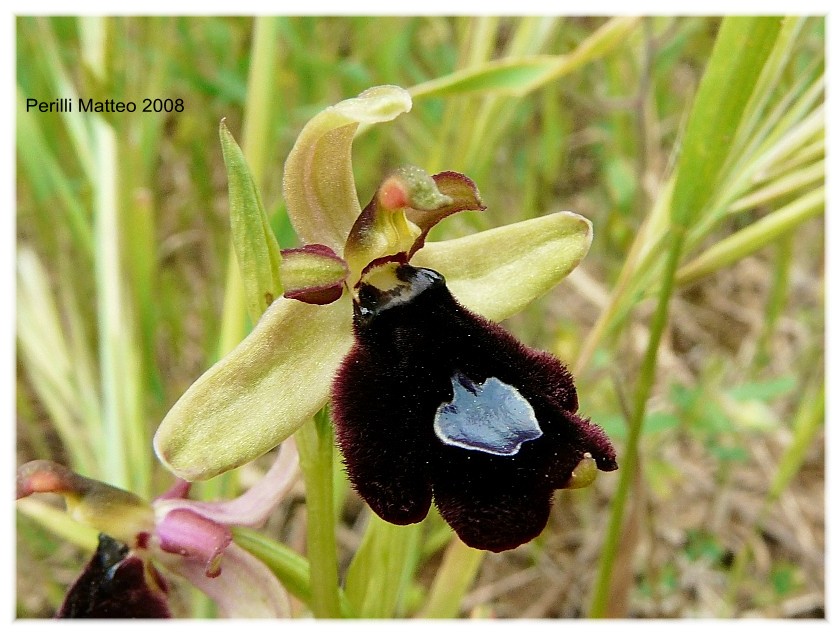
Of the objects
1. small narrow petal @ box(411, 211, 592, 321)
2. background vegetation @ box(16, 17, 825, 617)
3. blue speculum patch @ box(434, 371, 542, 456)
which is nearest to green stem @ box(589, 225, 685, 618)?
background vegetation @ box(16, 17, 825, 617)

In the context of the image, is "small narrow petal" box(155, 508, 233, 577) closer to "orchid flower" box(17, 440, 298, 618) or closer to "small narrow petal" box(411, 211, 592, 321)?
"orchid flower" box(17, 440, 298, 618)

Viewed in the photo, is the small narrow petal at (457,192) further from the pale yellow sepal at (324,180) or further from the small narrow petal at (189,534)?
the small narrow petal at (189,534)

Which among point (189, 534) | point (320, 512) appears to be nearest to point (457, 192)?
point (320, 512)

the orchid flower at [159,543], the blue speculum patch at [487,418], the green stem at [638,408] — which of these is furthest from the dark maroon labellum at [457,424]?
the green stem at [638,408]

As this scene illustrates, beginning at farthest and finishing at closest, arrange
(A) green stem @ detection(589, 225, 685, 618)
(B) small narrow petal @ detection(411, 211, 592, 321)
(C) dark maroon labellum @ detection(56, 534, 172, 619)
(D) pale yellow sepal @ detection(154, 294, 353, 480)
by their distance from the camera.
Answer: (A) green stem @ detection(589, 225, 685, 618) < (C) dark maroon labellum @ detection(56, 534, 172, 619) < (B) small narrow petal @ detection(411, 211, 592, 321) < (D) pale yellow sepal @ detection(154, 294, 353, 480)

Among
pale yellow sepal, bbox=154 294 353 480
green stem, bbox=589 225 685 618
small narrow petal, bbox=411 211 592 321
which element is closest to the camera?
pale yellow sepal, bbox=154 294 353 480

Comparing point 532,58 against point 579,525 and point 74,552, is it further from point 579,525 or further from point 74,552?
point 74,552
